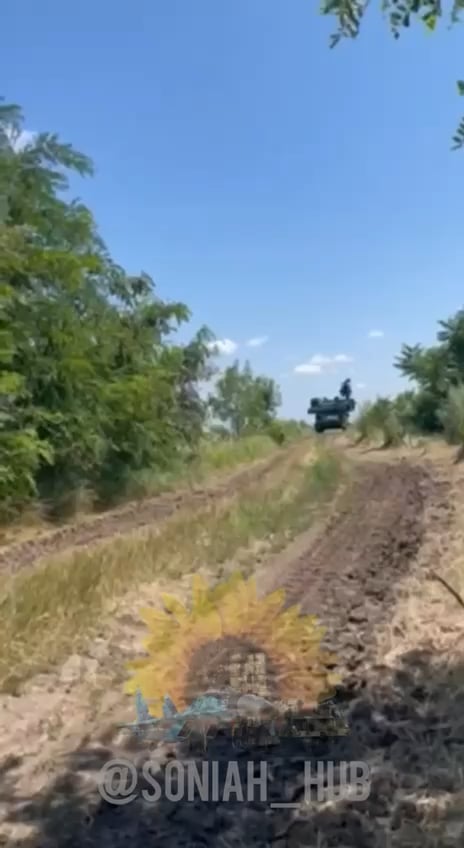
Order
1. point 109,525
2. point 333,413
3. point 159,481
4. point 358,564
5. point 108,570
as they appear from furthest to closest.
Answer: point 333,413 → point 159,481 → point 109,525 → point 358,564 → point 108,570

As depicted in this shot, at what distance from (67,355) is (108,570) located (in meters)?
5.55

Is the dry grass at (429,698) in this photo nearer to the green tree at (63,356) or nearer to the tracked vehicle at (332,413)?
the green tree at (63,356)

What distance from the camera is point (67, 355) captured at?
11500 millimetres

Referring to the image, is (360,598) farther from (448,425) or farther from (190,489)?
(448,425)

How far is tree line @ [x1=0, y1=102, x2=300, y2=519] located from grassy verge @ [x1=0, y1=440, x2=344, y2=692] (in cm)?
219

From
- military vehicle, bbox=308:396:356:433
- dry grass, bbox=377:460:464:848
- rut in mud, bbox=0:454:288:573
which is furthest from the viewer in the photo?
military vehicle, bbox=308:396:356:433

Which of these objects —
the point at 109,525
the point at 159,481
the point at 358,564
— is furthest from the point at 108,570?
the point at 159,481

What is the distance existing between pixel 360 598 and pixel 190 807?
9.38 ft

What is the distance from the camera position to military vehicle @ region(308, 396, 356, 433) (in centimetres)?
3997

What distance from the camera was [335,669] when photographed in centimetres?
413

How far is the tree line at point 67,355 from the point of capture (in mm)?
10398

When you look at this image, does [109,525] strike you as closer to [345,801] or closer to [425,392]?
[345,801]

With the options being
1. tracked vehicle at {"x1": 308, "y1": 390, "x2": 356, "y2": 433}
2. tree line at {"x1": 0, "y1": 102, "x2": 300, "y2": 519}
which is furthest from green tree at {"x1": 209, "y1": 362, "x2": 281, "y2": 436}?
tree line at {"x1": 0, "y1": 102, "x2": 300, "y2": 519}

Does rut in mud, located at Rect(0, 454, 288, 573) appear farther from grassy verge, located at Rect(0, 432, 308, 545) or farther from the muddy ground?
the muddy ground
